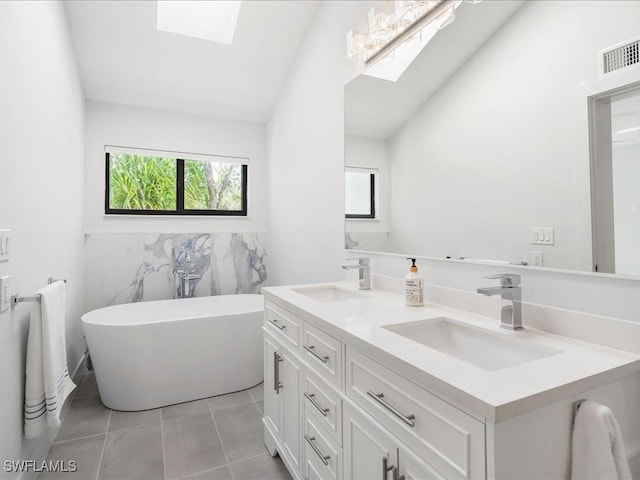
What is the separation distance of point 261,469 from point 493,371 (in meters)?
A: 1.46

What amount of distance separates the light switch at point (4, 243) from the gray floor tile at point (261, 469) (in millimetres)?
1419

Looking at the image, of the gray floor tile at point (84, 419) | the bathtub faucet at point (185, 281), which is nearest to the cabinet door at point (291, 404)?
the gray floor tile at point (84, 419)

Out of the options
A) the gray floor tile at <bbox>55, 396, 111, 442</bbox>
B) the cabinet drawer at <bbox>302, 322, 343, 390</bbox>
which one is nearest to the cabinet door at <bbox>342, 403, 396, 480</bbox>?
the cabinet drawer at <bbox>302, 322, 343, 390</bbox>

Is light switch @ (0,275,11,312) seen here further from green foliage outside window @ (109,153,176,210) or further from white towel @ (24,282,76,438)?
green foliage outside window @ (109,153,176,210)

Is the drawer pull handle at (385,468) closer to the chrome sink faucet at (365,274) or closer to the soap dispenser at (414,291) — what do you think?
the soap dispenser at (414,291)

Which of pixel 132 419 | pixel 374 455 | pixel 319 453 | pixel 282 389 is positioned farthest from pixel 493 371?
pixel 132 419

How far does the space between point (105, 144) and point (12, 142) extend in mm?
2001

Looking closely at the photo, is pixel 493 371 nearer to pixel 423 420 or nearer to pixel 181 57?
pixel 423 420

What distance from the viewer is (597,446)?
723 millimetres

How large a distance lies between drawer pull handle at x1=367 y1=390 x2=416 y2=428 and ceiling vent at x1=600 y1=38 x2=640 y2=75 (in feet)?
3.52

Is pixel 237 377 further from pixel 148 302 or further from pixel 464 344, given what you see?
pixel 464 344

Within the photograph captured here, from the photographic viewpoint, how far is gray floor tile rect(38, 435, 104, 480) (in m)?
1.75

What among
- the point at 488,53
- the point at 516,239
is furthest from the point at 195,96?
the point at 516,239

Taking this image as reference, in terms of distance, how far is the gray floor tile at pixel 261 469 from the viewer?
5.70ft
